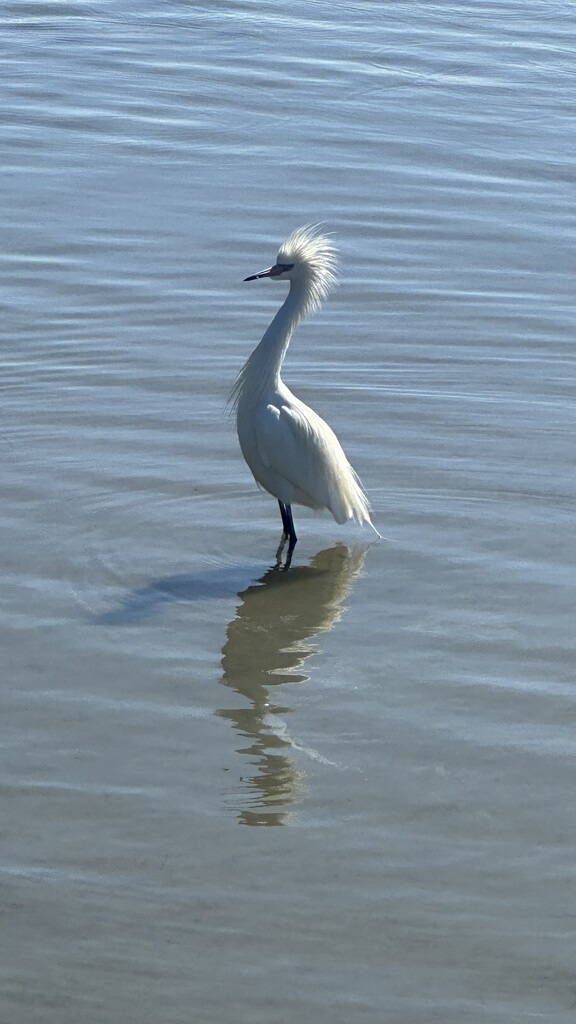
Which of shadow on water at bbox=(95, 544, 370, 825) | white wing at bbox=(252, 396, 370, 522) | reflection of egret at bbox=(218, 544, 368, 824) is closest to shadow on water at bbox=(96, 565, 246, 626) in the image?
shadow on water at bbox=(95, 544, 370, 825)

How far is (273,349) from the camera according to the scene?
7105 mm

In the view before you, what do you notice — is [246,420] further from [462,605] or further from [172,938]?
[172,938]

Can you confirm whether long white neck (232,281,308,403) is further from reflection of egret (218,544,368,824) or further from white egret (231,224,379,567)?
reflection of egret (218,544,368,824)

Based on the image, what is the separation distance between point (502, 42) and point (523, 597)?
10.5 metres

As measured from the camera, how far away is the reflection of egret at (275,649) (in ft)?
17.7

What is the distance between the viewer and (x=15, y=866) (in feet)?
15.6

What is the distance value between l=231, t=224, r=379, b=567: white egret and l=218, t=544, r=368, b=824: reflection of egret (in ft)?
0.69

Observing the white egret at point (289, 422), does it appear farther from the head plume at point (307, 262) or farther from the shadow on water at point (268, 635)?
the shadow on water at point (268, 635)

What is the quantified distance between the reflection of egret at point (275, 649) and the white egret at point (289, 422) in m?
0.21

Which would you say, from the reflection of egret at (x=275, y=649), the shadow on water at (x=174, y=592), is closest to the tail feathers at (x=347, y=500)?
the reflection of egret at (x=275, y=649)

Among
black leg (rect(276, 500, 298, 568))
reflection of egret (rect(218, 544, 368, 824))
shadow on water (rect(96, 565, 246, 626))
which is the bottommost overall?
reflection of egret (rect(218, 544, 368, 824))

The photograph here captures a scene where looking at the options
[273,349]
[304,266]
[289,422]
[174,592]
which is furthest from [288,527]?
[304,266]

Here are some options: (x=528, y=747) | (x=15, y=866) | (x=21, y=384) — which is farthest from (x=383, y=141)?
(x=15, y=866)

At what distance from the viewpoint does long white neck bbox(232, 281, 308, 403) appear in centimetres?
711
